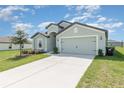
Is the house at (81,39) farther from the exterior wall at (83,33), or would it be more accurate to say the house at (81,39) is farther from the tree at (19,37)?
the tree at (19,37)

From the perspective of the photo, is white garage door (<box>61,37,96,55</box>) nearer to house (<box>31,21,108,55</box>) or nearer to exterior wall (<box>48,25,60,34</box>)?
house (<box>31,21,108,55</box>)

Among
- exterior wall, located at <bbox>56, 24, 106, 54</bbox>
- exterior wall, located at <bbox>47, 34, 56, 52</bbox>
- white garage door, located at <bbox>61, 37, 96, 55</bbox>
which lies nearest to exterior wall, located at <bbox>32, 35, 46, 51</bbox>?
exterior wall, located at <bbox>47, 34, 56, 52</bbox>

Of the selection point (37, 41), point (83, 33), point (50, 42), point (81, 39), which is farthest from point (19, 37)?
point (83, 33)

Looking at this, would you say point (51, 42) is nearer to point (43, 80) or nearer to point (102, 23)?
point (102, 23)

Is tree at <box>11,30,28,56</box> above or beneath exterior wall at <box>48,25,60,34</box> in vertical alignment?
beneath

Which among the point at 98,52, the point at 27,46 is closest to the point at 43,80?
the point at 98,52

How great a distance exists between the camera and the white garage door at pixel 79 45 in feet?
52.9

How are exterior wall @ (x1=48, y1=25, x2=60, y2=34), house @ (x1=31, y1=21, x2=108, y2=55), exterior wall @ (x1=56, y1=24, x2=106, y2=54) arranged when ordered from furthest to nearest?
exterior wall @ (x1=48, y1=25, x2=60, y2=34)
house @ (x1=31, y1=21, x2=108, y2=55)
exterior wall @ (x1=56, y1=24, x2=106, y2=54)

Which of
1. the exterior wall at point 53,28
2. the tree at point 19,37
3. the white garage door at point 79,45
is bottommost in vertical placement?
the white garage door at point 79,45

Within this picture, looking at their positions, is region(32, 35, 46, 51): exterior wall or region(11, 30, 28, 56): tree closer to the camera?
region(11, 30, 28, 56): tree

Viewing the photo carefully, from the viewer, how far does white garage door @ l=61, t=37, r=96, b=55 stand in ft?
52.9

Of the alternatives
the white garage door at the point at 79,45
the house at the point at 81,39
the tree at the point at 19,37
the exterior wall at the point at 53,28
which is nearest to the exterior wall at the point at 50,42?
the exterior wall at the point at 53,28

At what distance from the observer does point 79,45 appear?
55.6 ft

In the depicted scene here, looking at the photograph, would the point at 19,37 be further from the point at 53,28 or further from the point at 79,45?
the point at 79,45
